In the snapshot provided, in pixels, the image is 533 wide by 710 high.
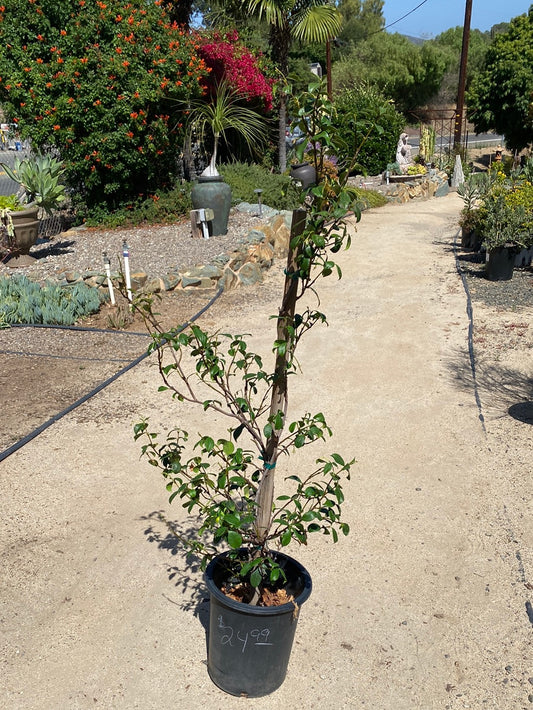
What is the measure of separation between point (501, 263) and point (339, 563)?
277 inches

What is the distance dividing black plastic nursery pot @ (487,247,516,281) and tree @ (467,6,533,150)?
16233mm

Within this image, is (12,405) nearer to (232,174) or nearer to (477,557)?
(477,557)

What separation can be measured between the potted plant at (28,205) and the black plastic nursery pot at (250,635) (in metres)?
7.56

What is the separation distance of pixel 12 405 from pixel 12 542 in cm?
196

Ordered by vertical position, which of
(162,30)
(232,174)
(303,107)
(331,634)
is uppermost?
(162,30)

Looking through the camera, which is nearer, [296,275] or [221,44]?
Answer: [296,275]

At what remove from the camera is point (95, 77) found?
10.7 metres

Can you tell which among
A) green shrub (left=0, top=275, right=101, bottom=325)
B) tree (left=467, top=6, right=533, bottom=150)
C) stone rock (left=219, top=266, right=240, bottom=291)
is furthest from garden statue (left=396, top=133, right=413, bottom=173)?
green shrub (left=0, top=275, right=101, bottom=325)

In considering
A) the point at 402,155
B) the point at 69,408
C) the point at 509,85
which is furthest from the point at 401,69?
the point at 69,408

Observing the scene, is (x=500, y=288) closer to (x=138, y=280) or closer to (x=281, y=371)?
(x=138, y=280)

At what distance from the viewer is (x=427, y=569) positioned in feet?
12.0

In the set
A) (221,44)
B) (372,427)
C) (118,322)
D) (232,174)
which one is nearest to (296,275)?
(372,427)

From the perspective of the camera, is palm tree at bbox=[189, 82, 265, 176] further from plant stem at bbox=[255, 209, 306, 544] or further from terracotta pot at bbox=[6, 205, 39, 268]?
plant stem at bbox=[255, 209, 306, 544]

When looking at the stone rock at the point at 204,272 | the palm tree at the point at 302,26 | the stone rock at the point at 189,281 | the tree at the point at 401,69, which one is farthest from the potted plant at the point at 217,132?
the tree at the point at 401,69
